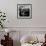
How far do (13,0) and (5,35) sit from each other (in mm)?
996

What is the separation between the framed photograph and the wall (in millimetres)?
84

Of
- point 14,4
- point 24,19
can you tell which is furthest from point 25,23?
point 14,4

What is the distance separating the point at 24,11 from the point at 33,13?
26 centimetres

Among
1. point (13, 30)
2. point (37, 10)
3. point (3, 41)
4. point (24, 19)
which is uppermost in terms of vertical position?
point (37, 10)

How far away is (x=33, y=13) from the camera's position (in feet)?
11.9

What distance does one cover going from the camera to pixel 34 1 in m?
3.61

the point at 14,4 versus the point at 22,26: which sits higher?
the point at 14,4

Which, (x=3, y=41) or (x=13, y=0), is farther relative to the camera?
(x=13, y=0)

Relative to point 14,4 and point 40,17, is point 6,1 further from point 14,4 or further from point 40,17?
point 40,17

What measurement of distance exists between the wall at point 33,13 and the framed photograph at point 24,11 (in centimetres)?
8

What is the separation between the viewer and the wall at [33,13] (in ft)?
11.9

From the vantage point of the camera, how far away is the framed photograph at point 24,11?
11.9ft

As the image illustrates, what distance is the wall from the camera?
3619mm

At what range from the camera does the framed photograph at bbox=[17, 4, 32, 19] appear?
11.9 feet
